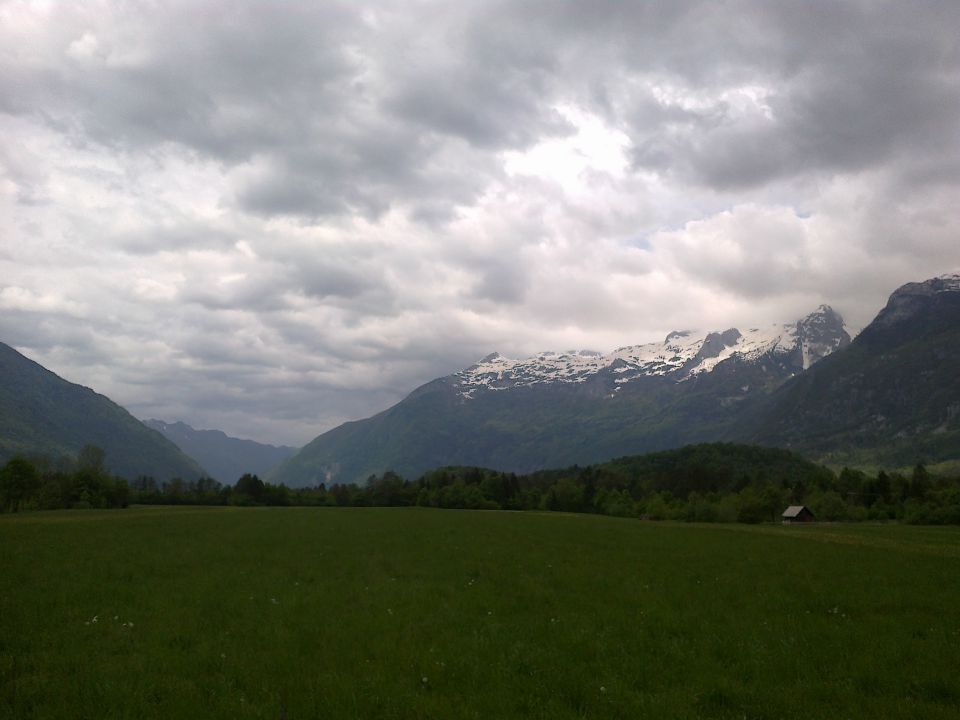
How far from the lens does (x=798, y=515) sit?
138 metres

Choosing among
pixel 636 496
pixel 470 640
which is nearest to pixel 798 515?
pixel 636 496

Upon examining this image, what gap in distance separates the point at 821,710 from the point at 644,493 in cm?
18300

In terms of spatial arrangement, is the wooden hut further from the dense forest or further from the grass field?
the grass field

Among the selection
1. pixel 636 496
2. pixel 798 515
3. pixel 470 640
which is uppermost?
pixel 470 640

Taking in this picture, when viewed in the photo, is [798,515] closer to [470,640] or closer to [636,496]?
[636,496]

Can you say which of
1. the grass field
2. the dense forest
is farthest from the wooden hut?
the grass field

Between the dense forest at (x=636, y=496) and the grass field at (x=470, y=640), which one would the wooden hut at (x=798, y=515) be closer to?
the dense forest at (x=636, y=496)

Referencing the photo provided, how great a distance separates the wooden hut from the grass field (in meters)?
119

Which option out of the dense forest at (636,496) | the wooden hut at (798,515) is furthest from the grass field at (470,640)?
the wooden hut at (798,515)

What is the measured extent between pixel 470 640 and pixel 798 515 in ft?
472

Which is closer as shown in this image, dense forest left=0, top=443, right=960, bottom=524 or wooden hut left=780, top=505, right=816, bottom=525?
dense forest left=0, top=443, right=960, bottom=524

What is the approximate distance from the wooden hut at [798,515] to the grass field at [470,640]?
119 m

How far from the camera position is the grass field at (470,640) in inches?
460

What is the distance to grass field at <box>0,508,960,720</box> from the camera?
11.7m
